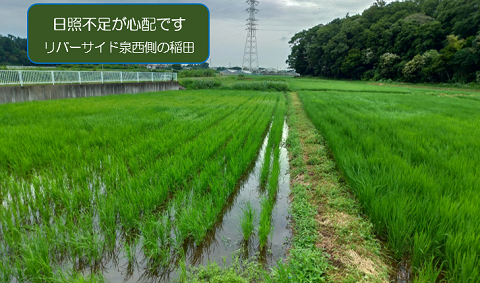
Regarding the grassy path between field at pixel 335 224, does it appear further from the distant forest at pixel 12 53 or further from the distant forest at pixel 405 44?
the distant forest at pixel 12 53

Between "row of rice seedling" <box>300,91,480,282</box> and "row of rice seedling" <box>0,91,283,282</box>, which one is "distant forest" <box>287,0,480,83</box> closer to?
"row of rice seedling" <box>300,91,480,282</box>

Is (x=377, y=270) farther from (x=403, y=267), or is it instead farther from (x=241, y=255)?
(x=241, y=255)

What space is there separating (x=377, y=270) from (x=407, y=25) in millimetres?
39610

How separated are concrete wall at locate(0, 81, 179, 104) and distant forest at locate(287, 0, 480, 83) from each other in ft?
97.5

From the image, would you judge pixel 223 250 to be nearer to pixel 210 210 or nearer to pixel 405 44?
pixel 210 210

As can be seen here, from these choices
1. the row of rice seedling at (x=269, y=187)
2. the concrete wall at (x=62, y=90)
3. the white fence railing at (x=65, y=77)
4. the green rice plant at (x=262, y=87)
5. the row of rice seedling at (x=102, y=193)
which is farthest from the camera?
the green rice plant at (x=262, y=87)

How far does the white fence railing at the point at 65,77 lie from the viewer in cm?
961

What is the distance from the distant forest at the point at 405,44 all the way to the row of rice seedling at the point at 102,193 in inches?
1197

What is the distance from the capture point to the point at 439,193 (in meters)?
2.32

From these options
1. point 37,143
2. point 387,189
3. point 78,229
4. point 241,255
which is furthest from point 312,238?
point 37,143

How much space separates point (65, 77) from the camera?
39.5 feet

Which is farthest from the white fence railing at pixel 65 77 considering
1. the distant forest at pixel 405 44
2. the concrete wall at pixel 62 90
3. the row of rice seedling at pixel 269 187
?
A: the distant forest at pixel 405 44

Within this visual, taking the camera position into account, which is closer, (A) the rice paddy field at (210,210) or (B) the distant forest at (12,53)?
(A) the rice paddy field at (210,210)

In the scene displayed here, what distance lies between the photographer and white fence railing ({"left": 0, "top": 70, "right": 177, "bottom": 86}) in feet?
31.5
